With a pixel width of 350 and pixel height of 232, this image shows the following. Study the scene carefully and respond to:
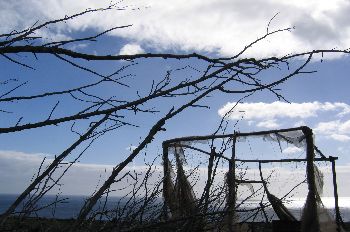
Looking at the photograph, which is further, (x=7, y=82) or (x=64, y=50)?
(x=7, y=82)

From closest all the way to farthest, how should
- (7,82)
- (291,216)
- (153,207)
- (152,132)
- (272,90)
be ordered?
(152,132), (272,90), (7,82), (153,207), (291,216)

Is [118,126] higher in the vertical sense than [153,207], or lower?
higher

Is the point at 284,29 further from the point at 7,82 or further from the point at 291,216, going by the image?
the point at 291,216

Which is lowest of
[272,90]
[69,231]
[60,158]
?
[69,231]

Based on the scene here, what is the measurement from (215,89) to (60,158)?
0.67m

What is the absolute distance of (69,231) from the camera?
178 cm

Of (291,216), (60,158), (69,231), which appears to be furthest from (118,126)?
(291,216)

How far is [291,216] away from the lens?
1126 centimetres

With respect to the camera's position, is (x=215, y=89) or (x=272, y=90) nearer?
(x=215, y=89)

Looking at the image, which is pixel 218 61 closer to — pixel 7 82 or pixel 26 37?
pixel 26 37

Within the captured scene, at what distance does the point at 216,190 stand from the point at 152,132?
1.34 metres

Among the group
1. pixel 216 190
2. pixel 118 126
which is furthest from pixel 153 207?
pixel 118 126

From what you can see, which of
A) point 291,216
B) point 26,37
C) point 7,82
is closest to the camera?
point 26,37

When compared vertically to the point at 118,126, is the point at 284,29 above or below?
above
